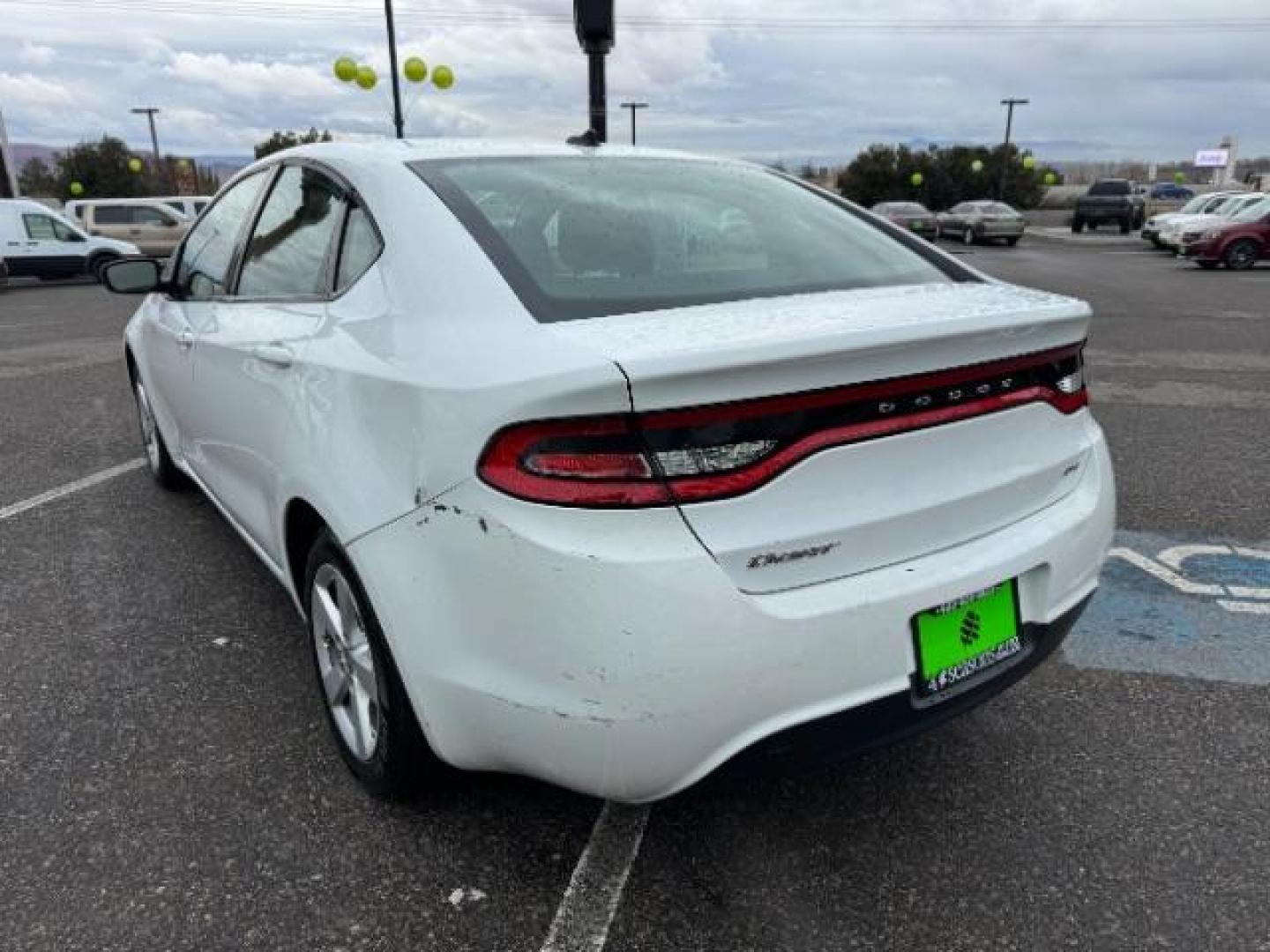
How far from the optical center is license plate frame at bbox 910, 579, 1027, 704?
1888mm

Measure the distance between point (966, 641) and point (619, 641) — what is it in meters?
0.77

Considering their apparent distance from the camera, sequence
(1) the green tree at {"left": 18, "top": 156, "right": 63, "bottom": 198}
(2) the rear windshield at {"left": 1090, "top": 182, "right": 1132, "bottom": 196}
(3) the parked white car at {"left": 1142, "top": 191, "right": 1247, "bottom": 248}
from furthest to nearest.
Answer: (1) the green tree at {"left": 18, "top": 156, "right": 63, "bottom": 198} → (2) the rear windshield at {"left": 1090, "top": 182, "right": 1132, "bottom": 196} → (3) the parked white car at {"left": 1142, "top": 191, "right": 1247, "bottom": 248}

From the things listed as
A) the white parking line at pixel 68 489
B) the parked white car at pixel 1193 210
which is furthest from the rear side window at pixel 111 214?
the parked white car at pixel 1193 210

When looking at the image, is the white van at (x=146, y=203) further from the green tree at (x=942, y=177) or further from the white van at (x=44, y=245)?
the green tree at (x=942, y=177)

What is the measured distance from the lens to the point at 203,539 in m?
4.17

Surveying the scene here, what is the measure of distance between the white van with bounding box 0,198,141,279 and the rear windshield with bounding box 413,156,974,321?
1881 centimetres

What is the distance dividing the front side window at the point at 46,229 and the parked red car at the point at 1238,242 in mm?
23202

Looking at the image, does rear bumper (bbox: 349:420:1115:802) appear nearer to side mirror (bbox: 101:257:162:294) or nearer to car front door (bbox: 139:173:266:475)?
car front door (bbox: 139:173:266:475)

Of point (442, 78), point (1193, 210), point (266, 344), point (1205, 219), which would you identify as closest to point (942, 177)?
point (1193, 210)

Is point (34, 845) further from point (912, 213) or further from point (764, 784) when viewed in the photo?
point (912, 213)

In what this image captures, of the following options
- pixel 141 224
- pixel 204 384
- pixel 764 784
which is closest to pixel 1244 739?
pixel 764 784

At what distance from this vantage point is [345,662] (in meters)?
2.40

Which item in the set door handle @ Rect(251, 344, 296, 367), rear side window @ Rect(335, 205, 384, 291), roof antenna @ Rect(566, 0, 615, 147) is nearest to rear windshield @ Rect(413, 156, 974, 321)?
rear side window @ Rect(335, 205, 384, 291)

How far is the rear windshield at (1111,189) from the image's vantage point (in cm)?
3928
